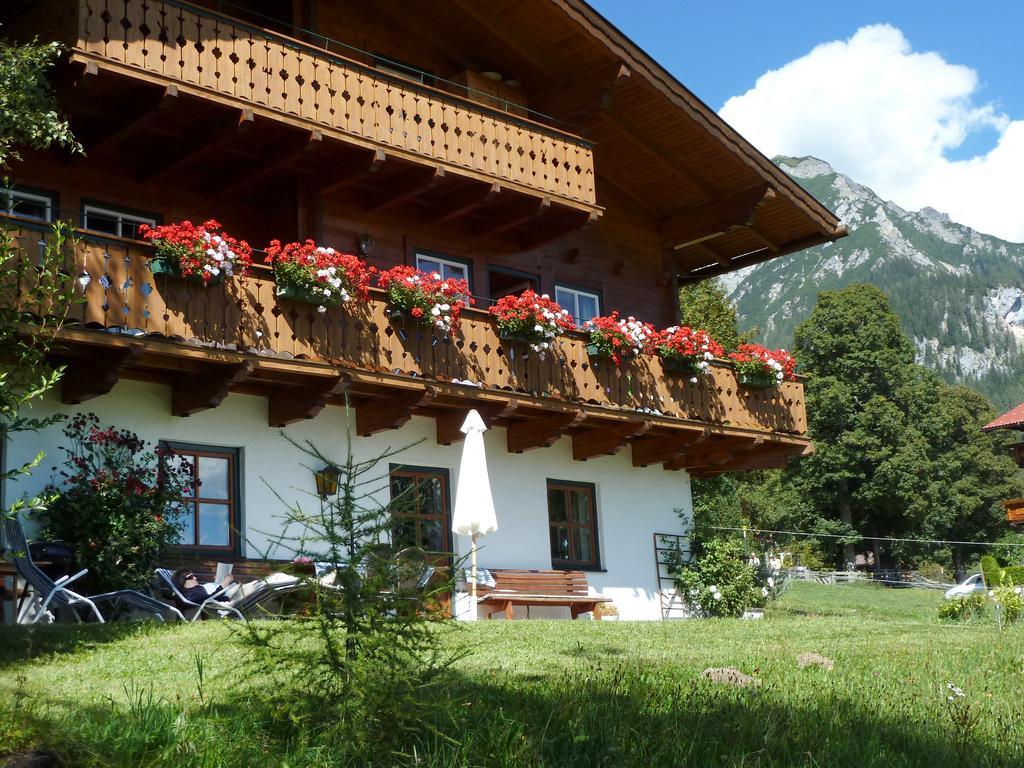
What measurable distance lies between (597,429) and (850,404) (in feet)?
116

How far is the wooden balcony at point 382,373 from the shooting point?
43.3ft

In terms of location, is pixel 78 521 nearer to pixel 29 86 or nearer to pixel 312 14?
pixel 29 86

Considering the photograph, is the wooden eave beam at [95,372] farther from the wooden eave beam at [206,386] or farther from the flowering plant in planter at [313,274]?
the flowering plant in planter at [313,274]

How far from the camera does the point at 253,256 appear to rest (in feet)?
54.4

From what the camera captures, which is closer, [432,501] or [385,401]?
[385,401]

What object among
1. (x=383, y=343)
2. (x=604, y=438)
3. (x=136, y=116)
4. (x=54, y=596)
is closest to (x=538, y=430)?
(x=604, y=438)

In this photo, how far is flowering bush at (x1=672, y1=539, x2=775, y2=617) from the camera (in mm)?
19422

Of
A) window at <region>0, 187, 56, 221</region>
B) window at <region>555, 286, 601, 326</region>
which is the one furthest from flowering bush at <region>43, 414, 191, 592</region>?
window at <region>555, 286, 601, 326</region>

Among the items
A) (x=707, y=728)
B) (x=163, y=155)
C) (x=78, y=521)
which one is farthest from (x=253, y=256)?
(x=707, y=728)

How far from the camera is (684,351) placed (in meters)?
18.7

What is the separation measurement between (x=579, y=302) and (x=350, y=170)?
226 inches

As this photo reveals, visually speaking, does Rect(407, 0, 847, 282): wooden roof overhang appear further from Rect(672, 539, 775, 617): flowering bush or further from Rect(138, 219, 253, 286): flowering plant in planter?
Rect(138, 219, 253, 286): flowering plant in planter

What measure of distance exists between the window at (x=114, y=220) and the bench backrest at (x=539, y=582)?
20.7 feet

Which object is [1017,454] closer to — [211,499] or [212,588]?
[211,499]
